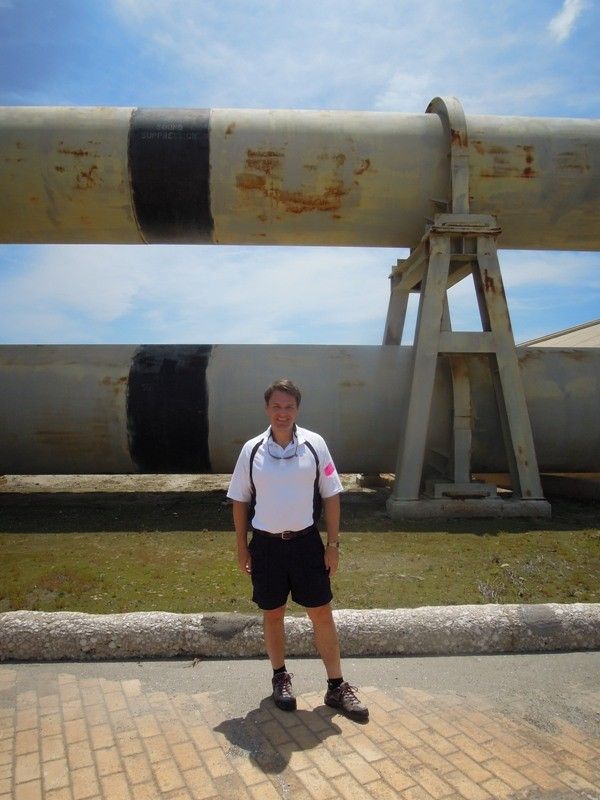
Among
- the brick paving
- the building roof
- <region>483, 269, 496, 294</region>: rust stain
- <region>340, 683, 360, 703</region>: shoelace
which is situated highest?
the building roof

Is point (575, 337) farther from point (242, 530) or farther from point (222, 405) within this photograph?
point (242, 530)

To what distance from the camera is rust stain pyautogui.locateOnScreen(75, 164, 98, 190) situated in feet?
23.6

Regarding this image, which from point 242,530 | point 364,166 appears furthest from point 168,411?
point 242,530

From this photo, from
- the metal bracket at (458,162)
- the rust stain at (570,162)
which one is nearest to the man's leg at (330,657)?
the metal bracket at (458,162)

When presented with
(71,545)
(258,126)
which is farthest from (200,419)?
(258,126)

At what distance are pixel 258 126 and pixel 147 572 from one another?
18.5 feet

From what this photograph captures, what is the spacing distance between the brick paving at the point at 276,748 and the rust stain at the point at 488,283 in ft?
17.0

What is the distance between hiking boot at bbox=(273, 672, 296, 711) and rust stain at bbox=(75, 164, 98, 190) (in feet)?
21.6

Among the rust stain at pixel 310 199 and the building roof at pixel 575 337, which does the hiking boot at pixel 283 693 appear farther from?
the building roof at pixel 575 337

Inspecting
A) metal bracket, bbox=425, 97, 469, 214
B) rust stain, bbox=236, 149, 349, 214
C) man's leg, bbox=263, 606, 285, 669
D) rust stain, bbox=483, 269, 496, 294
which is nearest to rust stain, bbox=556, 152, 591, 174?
metal bracket, bbox=425, 97, 469, 214

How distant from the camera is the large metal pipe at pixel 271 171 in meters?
7.18

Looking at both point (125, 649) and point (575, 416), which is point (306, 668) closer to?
point (125, 649)

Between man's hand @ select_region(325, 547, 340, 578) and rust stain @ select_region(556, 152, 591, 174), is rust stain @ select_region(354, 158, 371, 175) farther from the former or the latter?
man's hand @ select_region(325, 547, 340, 578)

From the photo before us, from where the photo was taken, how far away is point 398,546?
A: 559cm
